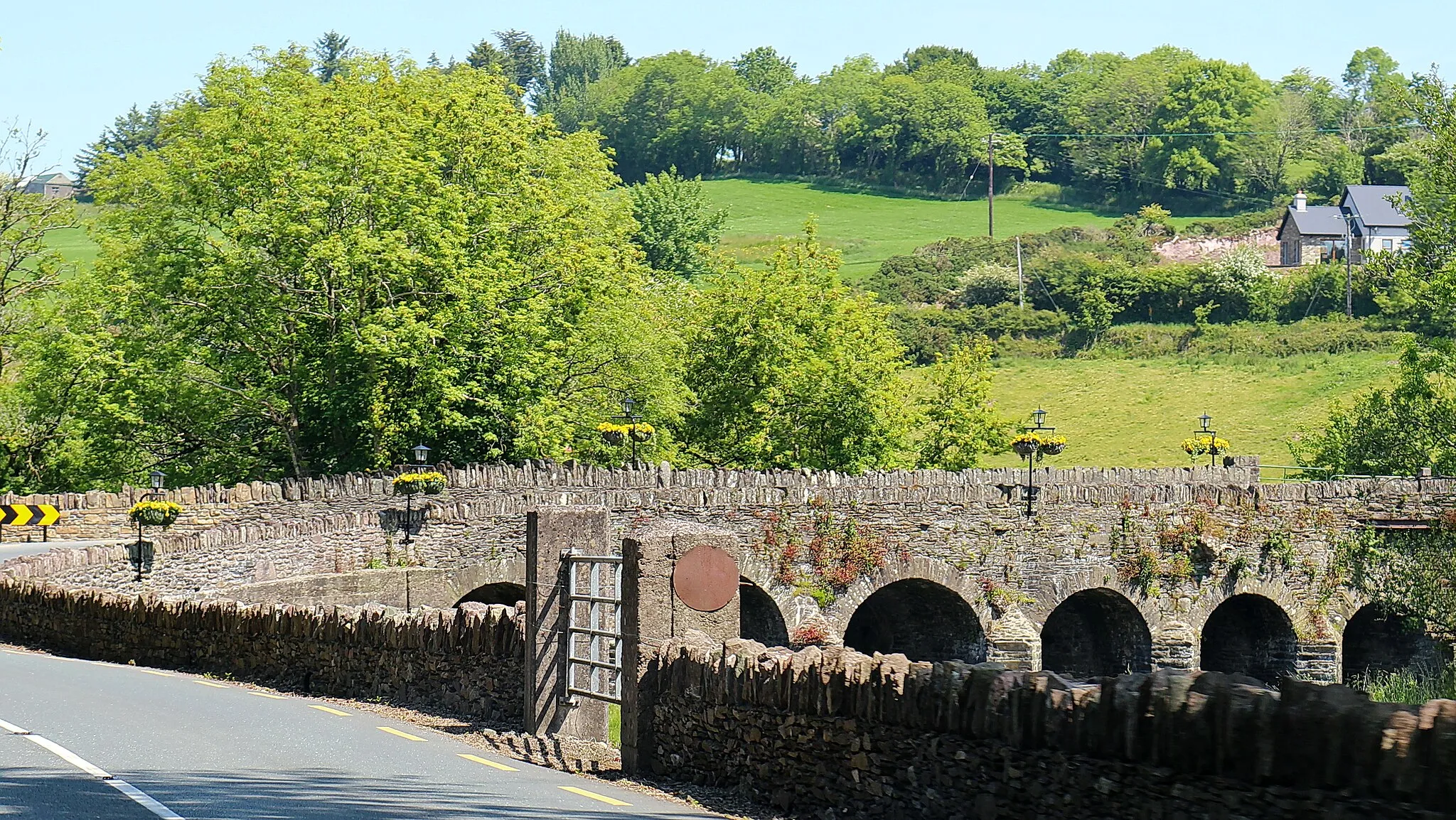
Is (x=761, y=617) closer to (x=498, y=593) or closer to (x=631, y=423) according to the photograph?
(x=498, y=593)

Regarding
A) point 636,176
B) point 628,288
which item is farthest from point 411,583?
point 636,176

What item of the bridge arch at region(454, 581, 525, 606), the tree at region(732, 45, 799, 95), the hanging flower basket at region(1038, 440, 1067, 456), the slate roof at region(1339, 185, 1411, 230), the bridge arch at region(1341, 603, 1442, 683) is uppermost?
the tree at region(732, 45, 799, 95)

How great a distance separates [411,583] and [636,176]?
109750 millimetres

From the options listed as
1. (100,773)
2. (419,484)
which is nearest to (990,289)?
(419,484)

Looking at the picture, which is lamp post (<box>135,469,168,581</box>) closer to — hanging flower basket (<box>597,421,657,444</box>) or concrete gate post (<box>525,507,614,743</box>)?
hanging flower basket (<box>597,421,657,444</box>)

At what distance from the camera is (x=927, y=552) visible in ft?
107

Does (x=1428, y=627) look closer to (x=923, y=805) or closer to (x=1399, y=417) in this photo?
(x=1399, y=417)

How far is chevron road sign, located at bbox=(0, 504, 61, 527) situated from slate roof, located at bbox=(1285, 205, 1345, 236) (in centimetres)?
8221

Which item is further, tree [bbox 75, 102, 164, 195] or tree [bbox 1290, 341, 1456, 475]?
tree [bbox 75, 102, 164, 195]

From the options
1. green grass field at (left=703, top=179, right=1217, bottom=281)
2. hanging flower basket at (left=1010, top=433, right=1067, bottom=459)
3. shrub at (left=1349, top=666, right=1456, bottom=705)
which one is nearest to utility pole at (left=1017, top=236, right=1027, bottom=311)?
green grass field at (left=703, top=179, right=1217, bottom=281)

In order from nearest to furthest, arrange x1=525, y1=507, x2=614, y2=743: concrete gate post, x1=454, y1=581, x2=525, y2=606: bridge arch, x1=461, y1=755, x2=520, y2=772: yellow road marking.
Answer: x1=461, y1=755, x2=520, y2=772: yellow road marking < x1=525, y1=507, x2=614, y2=743: concrete gate post < x1=454, y1=581, x2=525, y2=606: bridge arch

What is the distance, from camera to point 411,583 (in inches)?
1048

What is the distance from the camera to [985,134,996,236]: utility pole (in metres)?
107

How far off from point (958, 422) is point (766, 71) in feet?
394
